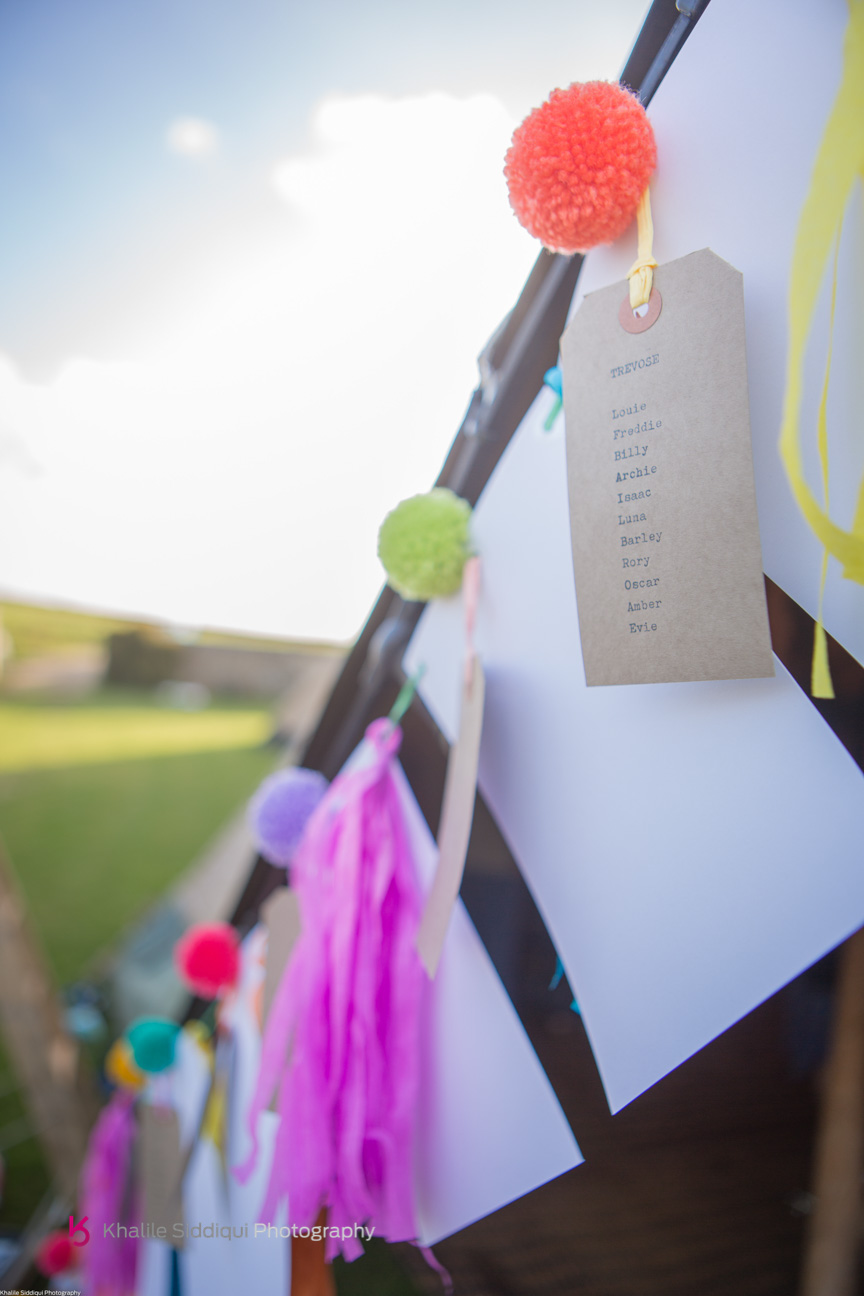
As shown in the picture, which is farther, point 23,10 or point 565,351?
point 23,10

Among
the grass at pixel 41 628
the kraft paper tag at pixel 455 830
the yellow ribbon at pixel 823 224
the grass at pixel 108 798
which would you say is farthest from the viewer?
the grass at pixel 108 798

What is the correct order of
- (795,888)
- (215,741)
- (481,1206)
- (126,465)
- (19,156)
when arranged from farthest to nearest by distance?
(215,741)
(126,465)
(19,156)
(481,1206)
(795,888)

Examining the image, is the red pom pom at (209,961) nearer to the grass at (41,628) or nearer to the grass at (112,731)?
the grass at (41,628)

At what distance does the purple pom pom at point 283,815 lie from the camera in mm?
620


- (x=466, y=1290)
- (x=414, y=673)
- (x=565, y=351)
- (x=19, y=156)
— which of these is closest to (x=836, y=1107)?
(x=466, y=1290)

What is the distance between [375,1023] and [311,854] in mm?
136

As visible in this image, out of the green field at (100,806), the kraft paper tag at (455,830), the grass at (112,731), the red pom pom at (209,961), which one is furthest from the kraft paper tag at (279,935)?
the grass at (112,731)

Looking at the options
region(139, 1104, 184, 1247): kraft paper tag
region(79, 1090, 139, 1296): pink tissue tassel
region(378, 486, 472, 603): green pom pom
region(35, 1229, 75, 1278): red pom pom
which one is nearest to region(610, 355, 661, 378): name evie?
region(378, 486, 472, 603): green pom pom

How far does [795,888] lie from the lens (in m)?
0.33

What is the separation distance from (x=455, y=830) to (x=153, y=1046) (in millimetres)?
636

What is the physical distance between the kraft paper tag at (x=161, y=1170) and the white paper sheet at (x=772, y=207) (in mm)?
866

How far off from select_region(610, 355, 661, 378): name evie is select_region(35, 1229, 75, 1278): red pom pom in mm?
1380

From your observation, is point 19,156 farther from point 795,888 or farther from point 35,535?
point 795,888

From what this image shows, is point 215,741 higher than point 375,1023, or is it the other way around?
point 375,1023
